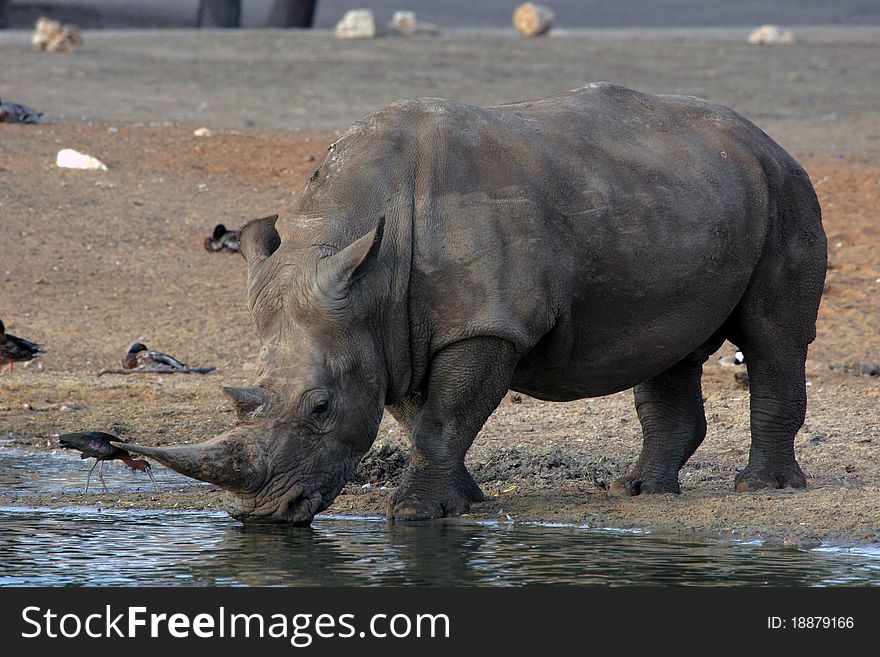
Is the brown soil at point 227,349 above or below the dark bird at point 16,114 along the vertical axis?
below

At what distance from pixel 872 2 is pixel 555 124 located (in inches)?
1389

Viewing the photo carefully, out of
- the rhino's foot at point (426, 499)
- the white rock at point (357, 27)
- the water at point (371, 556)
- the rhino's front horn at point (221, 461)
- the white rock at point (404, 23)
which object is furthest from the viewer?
the white rock at point (404, 23)

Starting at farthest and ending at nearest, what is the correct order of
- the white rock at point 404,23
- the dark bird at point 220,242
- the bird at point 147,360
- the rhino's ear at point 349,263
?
the white rock at point 404,23 → the dark bird at point 220,242 → the bird at point 147,360 → the rhino's ear at point 349,263

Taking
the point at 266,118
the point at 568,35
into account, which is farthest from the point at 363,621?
the point at 568,35

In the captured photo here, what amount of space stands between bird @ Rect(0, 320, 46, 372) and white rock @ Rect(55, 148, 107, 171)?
508cm

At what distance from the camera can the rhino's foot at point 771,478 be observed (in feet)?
27.9

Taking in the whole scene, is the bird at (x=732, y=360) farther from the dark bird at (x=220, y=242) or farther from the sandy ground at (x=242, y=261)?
the dark bird at (x=220, y=242)

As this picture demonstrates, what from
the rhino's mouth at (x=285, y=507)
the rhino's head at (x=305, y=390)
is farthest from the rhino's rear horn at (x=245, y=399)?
the rhino's mouth at (x=285, y=507)

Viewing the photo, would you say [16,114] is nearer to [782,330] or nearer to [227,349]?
[227,349]

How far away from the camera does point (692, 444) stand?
875 cm

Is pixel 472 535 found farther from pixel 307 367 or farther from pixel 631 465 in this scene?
pixel 631 465

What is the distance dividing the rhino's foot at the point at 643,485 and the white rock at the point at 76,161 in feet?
29.2

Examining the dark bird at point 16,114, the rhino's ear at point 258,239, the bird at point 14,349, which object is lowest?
the bird at point 14,349

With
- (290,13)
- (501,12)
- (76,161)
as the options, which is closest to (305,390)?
(76,161)
